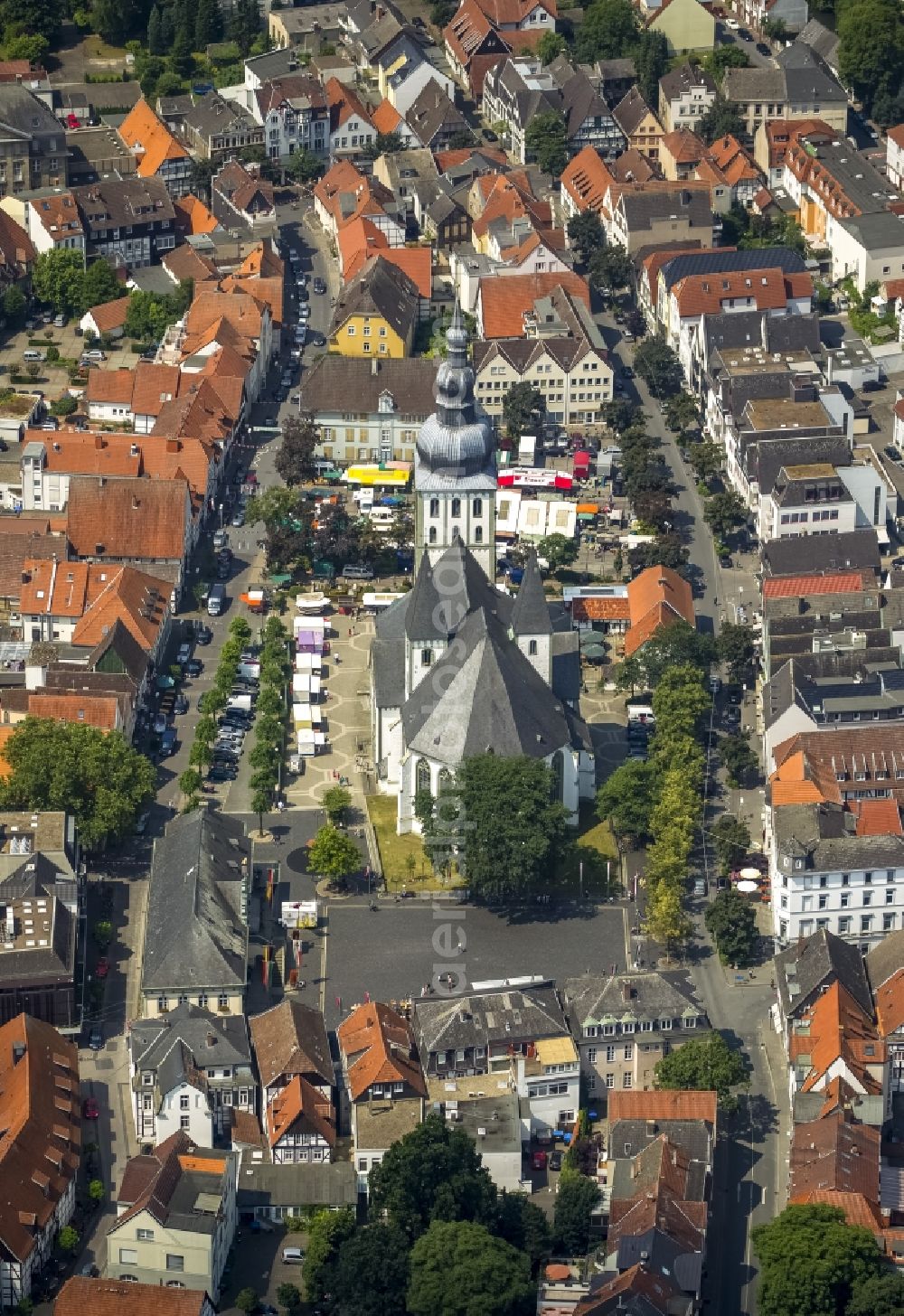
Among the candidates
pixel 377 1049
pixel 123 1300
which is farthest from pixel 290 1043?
pixel 123 1300

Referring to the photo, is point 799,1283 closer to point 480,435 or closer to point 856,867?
point 856,867

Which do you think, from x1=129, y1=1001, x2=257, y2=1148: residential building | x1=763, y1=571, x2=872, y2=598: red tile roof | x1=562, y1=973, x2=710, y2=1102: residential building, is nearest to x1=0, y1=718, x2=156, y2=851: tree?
x1=129, y1=1001, x2=257, y2=1148: residential building

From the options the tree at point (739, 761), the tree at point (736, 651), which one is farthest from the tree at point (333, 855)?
the tree at point (736, 651)

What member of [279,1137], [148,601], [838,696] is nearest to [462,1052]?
[279,1137]

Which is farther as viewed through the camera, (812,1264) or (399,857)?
(399,857)

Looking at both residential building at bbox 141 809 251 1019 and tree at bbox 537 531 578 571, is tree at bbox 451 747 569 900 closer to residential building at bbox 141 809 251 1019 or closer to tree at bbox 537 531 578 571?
residential building at bbox 141 809 251 1019

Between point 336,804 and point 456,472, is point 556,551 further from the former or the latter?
point 336,804
